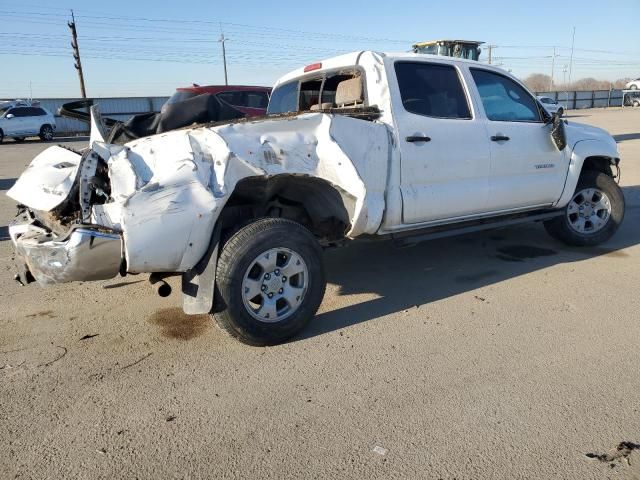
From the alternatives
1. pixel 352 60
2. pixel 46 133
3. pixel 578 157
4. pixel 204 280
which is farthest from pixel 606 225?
pixel 46 133

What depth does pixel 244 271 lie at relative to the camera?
137 inches

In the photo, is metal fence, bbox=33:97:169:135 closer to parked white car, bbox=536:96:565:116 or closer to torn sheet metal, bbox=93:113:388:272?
parked white car, bbox=536:96:565:116

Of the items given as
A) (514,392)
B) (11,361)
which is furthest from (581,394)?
(11,361)

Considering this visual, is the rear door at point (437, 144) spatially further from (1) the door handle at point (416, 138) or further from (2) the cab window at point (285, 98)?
(2) the cab window at point (285, 98)

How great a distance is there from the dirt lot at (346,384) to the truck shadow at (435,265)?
0.03 meters

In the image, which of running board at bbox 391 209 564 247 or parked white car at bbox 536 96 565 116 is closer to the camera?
running board at bbox 391 209 564 247

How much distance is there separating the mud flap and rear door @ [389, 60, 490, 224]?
5.42ft

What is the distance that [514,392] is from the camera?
10.0 ft

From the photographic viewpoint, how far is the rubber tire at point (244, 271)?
3.44 m

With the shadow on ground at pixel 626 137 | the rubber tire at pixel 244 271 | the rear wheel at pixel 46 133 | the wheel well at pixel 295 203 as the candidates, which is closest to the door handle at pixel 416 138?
the wheel well at pixel 295 203

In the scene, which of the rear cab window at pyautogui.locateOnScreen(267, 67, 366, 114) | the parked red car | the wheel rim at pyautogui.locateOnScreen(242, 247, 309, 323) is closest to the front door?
the parked red car

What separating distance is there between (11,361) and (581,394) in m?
3.59

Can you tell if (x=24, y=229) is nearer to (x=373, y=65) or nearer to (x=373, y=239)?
(x=373, y=239)

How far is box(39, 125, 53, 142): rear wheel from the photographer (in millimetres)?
25712
